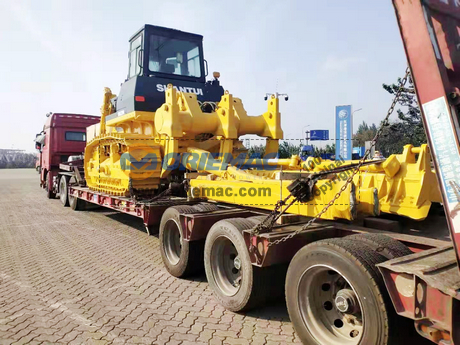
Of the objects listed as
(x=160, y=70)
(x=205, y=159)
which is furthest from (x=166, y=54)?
(x=205, y=159)

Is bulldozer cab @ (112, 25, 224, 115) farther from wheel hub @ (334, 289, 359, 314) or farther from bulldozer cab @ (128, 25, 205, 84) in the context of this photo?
wheel hub @ (334, 289, 359, 314)

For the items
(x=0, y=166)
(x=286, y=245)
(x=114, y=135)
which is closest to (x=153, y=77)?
(x=114, y=135)

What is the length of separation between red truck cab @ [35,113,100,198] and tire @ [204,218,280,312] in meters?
11.3

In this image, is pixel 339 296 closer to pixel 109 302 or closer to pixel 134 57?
pixel 109 302

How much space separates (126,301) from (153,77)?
4920 millimetres

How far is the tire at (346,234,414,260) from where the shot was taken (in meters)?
2.66

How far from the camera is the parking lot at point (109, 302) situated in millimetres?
3365

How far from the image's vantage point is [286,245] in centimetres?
341

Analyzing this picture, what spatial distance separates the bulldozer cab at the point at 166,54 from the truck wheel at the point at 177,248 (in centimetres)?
378

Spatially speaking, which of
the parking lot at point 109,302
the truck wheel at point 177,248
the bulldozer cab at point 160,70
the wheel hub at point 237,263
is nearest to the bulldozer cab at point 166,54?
the bulldozer cab at point 160,70

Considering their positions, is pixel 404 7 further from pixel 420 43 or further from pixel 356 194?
pixel 356 194

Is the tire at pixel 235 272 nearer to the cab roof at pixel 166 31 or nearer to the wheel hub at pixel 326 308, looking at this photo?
the wheel hub at pixel 326 308

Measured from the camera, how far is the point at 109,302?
13.5 ft

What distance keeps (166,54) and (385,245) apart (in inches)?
262
